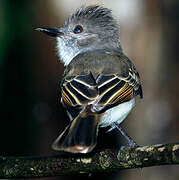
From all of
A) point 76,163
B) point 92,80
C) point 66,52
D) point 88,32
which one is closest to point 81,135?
point 76,163

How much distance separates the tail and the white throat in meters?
2.19

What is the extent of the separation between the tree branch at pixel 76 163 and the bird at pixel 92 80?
0.22 meters

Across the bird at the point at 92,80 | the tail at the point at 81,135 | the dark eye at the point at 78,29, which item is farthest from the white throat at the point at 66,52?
the tail at the point at 81,135

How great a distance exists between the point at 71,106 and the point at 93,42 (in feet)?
7.74

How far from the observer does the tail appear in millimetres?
3730

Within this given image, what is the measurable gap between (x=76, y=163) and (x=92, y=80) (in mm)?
1089

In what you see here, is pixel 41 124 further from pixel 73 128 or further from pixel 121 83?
pixel 73 128

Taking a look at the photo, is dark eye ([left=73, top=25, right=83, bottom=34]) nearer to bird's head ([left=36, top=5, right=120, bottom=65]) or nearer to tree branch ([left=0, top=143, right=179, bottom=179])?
bird's head ([left=36, top=5, right=120, bottom=65])

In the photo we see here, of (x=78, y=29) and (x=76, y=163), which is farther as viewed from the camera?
(x=78, y=29)

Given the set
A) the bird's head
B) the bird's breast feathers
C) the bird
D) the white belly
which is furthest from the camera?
the bird's head

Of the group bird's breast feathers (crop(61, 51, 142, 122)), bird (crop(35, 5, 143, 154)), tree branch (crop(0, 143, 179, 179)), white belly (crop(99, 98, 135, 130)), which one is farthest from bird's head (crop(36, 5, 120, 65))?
tree branch (crop(0, 143, 179, 179))

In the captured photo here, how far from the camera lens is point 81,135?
388 centimetres

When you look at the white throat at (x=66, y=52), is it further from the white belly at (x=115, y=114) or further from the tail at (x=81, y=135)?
the tail at (x=81, y=135)

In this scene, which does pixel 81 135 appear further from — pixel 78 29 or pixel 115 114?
pixel 78 29
